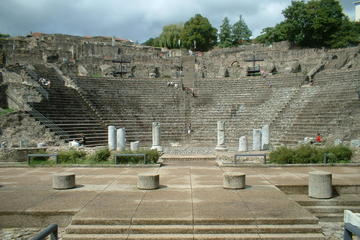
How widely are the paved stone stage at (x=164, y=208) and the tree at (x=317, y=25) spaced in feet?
148

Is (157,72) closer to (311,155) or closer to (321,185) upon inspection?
(311,155)

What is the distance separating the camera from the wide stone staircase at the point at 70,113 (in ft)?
83.1

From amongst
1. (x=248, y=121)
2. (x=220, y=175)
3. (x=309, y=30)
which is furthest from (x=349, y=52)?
(x=220, y=175)

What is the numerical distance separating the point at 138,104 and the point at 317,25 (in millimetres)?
33333

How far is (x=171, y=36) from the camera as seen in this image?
266ft

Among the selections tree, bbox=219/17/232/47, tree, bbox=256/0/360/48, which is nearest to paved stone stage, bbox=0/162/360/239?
tree, bbox=256/0/360/48

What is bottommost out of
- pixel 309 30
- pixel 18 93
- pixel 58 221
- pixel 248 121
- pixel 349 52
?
pixel 58 221

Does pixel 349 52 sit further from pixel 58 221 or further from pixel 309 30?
pixel 58 221

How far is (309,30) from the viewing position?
52938mm

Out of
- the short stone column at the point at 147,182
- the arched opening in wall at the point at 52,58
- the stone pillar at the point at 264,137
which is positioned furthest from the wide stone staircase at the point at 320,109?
the arched opening in wall at the point at 52,58

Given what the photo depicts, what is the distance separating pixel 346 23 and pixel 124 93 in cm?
3927

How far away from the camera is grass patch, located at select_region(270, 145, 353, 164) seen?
15422 mm

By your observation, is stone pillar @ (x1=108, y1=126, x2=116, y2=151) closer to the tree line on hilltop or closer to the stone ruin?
the stone ruin

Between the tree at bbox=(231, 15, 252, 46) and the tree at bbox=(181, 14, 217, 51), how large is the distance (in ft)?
22.0
